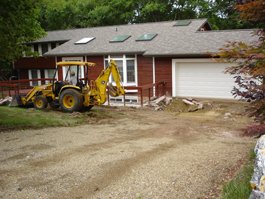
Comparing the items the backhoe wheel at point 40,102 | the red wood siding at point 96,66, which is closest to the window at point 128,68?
the red wood siding at point 96,66

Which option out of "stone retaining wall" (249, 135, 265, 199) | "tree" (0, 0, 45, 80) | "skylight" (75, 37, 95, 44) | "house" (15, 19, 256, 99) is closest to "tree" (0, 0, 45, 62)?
"tree" (0, 0, 45, 80)

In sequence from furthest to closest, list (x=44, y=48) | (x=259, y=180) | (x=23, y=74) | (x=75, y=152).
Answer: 1. (x=23, y=74)
2. (x=44, y=48)
3. (x=75, y=152)
4. (x=259, y=180)

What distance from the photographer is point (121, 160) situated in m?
7.99

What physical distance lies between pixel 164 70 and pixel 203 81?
8.03 ft

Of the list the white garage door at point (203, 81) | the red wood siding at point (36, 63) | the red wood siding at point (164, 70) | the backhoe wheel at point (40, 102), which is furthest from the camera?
the red wood siding at point (36, 63)

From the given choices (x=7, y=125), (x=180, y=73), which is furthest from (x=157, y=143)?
(x=180, y=73)

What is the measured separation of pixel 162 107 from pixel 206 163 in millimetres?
10310

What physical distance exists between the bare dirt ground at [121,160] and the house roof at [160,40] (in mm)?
7242

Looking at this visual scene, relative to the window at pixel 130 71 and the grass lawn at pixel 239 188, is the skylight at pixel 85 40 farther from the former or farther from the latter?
the grass lawn at pixel 239 188

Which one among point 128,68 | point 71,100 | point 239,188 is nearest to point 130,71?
point 128,68

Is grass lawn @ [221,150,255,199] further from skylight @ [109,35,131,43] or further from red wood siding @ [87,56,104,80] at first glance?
skylight @ [109,35,131,43]

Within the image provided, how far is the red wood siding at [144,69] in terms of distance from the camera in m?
21.4

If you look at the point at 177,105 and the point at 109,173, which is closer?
the point at 109,173

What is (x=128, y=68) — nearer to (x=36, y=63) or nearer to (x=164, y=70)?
(x=164, y=70)
